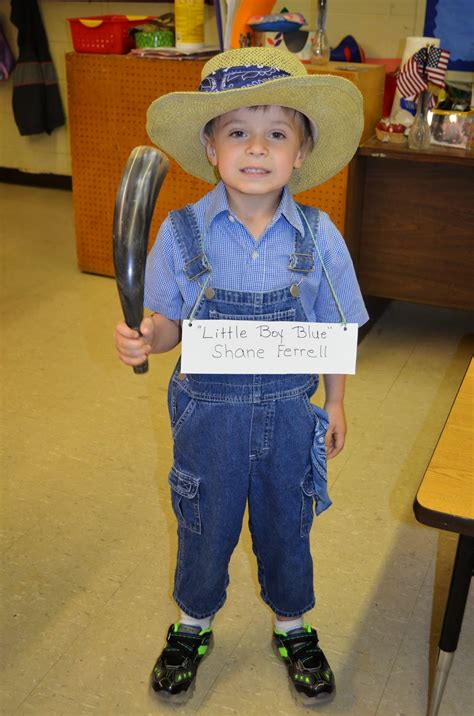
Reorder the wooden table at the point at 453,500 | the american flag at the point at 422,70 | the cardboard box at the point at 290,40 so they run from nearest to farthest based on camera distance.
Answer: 1. the wooden table at the point at 453,500
2. the american flag at the point at 422,70
3. the cardboard box at the point at 290,40

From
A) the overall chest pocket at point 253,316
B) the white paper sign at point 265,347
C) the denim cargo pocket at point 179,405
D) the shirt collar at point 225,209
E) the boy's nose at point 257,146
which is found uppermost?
the boy's nose at point 257,146

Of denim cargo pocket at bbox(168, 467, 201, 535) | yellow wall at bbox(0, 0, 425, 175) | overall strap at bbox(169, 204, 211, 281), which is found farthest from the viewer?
yellow wall at bbox(0, 0, 425, 175)

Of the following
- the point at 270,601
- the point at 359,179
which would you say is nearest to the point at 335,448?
the point at 270,601

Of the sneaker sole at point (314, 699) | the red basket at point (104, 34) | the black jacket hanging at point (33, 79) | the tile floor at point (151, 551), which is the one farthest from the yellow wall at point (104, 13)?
the sneaker sole at point (314, 699)

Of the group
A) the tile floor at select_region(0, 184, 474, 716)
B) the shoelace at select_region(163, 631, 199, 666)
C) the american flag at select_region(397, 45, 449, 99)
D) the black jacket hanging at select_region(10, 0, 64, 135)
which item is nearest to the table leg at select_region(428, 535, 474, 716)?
the tile floor at select_region(0, 184, 474, 716)

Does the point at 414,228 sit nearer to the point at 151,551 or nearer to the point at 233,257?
the point at 151,551

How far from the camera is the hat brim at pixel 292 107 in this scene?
46.1 inches

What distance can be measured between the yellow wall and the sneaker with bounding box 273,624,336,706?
130 inches

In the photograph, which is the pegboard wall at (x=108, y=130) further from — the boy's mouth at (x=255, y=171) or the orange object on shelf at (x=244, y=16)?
the boy's mouth at (x=255, y=171)

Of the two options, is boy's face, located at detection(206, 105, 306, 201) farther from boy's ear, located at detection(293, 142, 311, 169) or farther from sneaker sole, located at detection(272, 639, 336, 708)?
sneaker sole, located at detection(272, 639, 336, 708)

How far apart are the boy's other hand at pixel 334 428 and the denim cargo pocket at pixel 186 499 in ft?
0.85

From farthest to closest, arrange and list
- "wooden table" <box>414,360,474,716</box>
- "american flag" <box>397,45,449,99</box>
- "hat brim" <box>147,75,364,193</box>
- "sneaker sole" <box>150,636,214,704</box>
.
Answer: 1. "american flag" <box>397,45,449,99</box>
2. "sneaker sole" <box>150,636,214,704</box>
3. "hat brim" <box>147,75,364,193</box>
4. "wooden table" <box>414,360,474,716</box>

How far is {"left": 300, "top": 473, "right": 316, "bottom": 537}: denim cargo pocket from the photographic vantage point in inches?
55.7

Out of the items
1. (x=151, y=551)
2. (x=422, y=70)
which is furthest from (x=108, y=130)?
(x=151, y=551)
